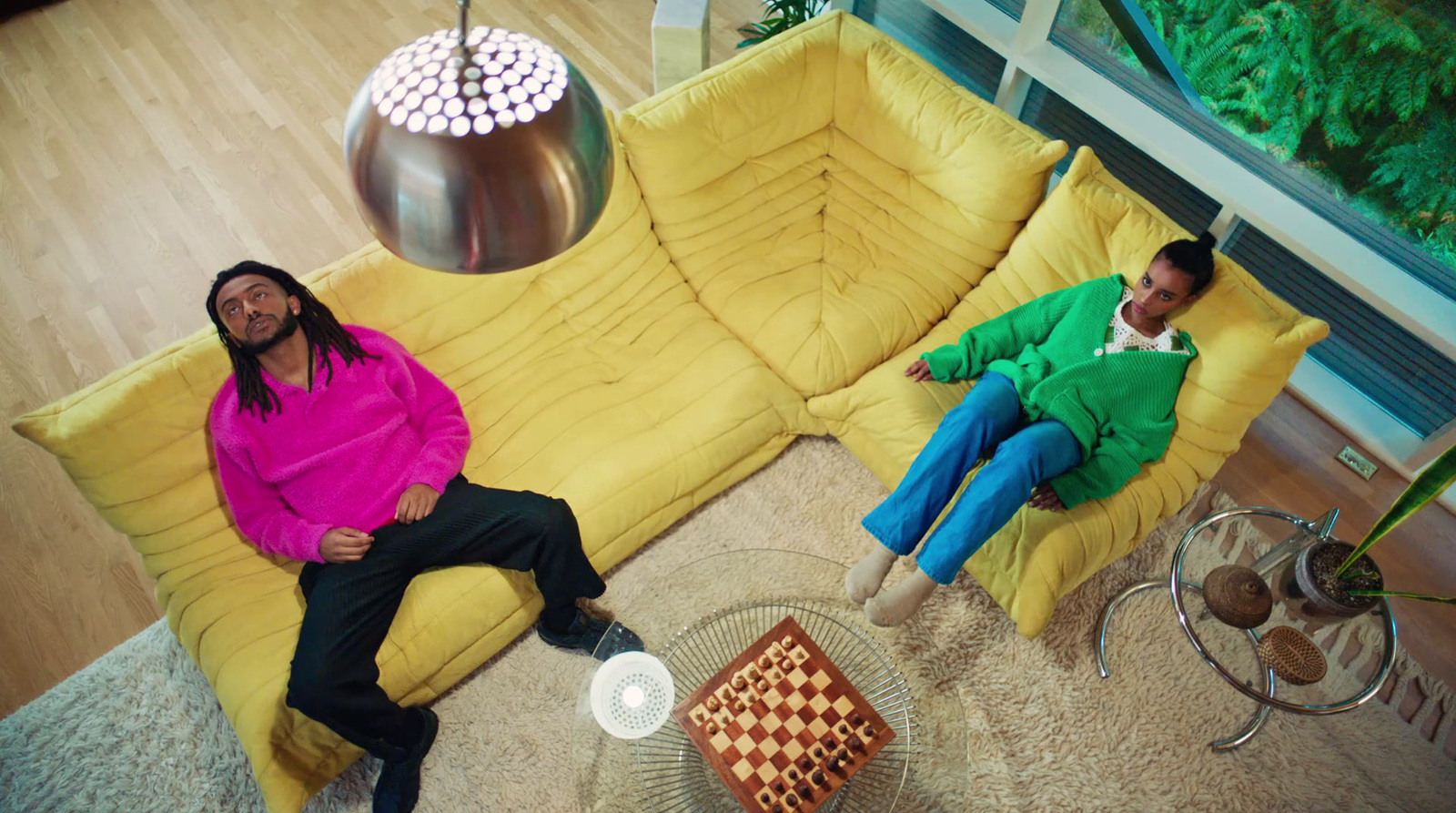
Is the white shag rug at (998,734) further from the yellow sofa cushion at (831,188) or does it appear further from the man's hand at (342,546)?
the yellow sofa cushion at (831,188)

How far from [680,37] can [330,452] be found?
1.90m

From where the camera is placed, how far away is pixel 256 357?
1.84 metres

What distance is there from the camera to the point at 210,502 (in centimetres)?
197

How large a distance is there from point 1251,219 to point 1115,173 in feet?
2.10

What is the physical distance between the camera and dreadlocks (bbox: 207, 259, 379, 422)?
71.2 inches

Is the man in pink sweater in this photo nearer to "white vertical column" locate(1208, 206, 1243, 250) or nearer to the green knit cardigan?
the green knit cardigan

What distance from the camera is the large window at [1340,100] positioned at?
7.61 feet

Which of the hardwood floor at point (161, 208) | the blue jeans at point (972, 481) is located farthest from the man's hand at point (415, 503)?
the blue jeans at point (972, 481)

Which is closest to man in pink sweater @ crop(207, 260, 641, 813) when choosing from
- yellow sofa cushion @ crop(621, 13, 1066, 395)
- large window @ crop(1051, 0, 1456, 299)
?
yellow sofa cushion @ crop(621, 13, 1066, 395)

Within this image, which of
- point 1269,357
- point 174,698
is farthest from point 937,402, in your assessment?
point 174,698

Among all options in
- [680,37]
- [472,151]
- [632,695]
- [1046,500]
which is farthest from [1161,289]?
[680,37]

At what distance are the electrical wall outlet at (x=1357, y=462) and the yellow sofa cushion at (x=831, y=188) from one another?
127 cm

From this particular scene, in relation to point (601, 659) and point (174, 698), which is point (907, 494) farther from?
point (174, 698)

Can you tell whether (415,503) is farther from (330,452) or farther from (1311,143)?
(1311,143)
